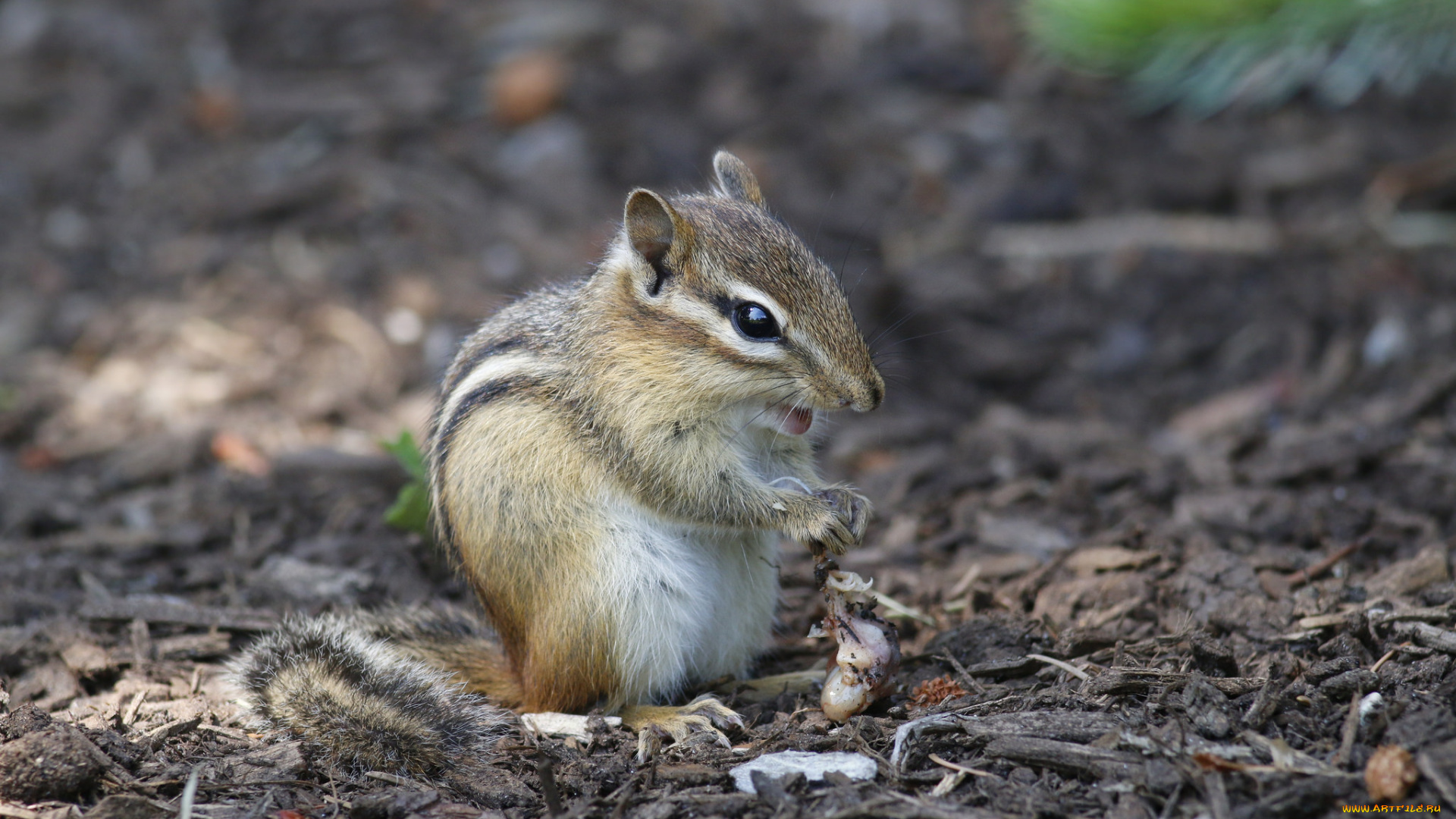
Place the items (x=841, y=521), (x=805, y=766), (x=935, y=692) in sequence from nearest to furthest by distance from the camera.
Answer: (x=805, y=766) < (x=935, y=692) < (x=841, y=521)

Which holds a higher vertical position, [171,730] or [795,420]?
[795,420]

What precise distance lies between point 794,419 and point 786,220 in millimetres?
1538

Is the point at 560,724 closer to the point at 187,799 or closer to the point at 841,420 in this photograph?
the point at 187,799

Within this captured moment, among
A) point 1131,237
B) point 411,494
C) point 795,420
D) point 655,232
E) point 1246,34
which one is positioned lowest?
point 411,494

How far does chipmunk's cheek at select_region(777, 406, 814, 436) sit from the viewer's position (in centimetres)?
365

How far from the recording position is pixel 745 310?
3.53 m

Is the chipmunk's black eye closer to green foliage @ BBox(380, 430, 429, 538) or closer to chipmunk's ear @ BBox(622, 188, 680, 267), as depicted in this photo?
chipmunk's ear @ BBox(622, 188, 680, 267)

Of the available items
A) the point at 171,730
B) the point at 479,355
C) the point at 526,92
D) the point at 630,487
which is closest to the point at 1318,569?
the point at 630,487

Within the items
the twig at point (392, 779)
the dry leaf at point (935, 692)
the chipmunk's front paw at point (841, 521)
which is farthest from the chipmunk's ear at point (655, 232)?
the twig at point (392, 779)

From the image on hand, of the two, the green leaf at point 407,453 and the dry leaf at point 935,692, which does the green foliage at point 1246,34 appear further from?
the green leaf at point 407,453

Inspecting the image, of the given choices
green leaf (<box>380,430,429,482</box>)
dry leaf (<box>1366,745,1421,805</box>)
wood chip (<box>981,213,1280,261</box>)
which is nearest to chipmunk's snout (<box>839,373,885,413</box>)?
dry leaf (<box>1366,745,1421,805</box>)

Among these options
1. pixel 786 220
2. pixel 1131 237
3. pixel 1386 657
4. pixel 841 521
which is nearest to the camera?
pixel 1386 657

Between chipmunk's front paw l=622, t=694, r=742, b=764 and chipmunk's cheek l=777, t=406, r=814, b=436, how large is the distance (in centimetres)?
83

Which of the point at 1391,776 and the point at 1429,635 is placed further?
the point at 1429,635
